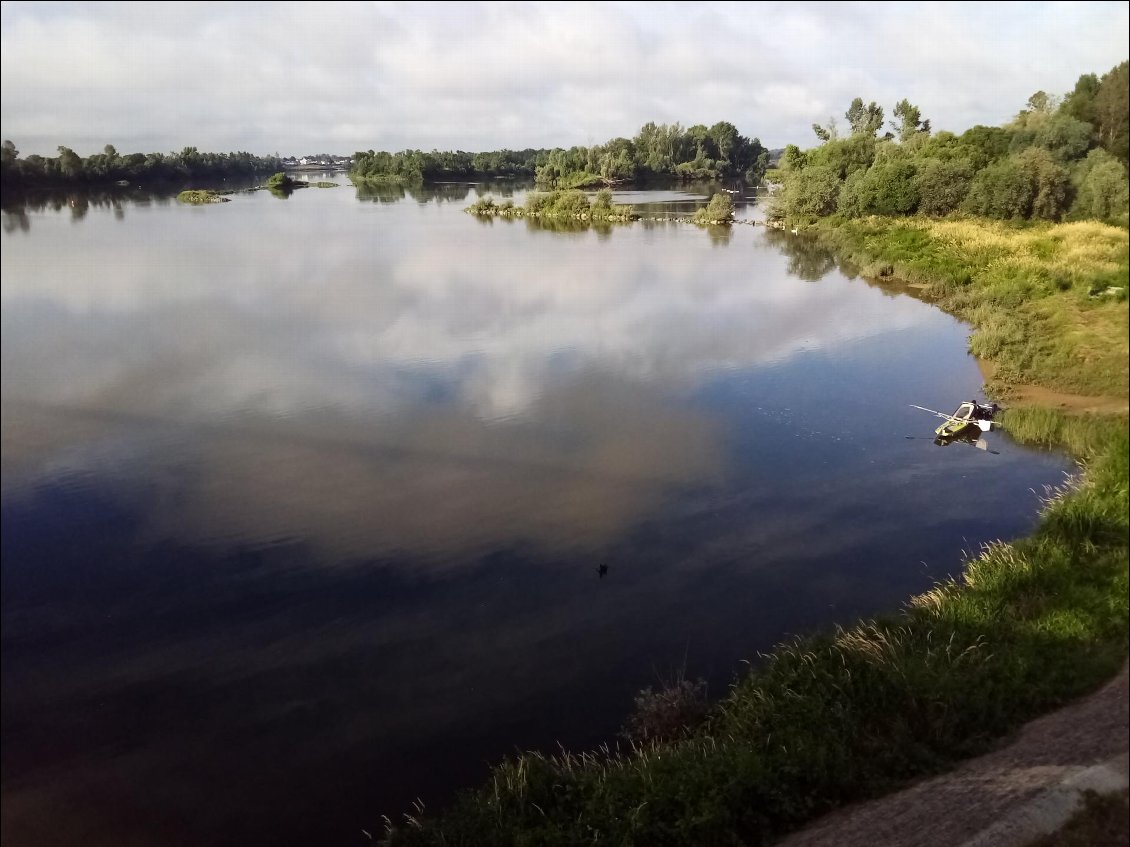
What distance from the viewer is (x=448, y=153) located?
98500 mm

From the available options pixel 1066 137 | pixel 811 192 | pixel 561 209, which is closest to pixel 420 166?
pixel 561 209

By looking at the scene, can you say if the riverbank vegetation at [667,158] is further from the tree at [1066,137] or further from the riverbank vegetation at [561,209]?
the tree at [1066,137]

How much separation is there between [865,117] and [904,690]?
36.6 metres

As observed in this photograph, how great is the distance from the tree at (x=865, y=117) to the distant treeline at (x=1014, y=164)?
0.16 feet

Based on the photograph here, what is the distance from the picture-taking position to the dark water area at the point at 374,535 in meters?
6.43

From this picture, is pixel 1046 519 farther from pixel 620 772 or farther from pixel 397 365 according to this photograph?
pixel 397 365

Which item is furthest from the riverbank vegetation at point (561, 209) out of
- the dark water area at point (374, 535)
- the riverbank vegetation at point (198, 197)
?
the dark water area at point (374, 535)

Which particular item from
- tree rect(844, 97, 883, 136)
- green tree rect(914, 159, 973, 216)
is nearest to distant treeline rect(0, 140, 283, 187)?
green tree rect(914, 159, 973, 216)

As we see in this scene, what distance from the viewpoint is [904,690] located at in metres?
5.61

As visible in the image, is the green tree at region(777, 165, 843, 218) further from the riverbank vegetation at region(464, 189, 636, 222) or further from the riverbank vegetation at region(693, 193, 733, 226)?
the riverbank vegetation at region(464, 189, 636, 222)

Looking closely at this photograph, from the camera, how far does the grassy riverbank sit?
4.91 m

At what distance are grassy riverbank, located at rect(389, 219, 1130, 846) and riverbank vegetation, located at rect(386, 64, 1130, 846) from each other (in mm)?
15

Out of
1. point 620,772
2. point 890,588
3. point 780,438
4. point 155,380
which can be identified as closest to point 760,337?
point 780,438

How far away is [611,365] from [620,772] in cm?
1234
